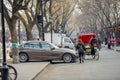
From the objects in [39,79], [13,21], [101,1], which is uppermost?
[101,1]

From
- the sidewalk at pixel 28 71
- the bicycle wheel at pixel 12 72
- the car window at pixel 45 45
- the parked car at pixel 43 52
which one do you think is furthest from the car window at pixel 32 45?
the bicycle wheel at pixel 12 72

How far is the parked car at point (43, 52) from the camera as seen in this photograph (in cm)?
2942

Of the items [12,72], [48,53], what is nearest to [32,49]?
[48,53]

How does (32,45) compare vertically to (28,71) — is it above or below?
above

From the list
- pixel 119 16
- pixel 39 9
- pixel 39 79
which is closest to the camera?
pixel 39 79

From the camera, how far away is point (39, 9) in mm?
41844

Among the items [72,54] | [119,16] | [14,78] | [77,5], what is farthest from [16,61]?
[77,5]

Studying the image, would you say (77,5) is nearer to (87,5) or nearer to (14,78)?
(87,5)

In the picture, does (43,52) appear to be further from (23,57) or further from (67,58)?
(67,58)

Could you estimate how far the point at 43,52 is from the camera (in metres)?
29.4

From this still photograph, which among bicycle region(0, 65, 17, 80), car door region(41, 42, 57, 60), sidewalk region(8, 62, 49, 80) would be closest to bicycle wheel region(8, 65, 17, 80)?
bicycle region(0, 65, 17, 80)

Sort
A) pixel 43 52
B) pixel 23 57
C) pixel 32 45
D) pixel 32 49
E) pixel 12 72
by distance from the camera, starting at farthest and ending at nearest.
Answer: pixel 32 45 → pixel 23 57 → pixel 32 49 → pixel 43 52 → pixel 12 72

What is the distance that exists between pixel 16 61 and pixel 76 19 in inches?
3680

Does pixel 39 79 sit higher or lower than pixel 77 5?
lower
